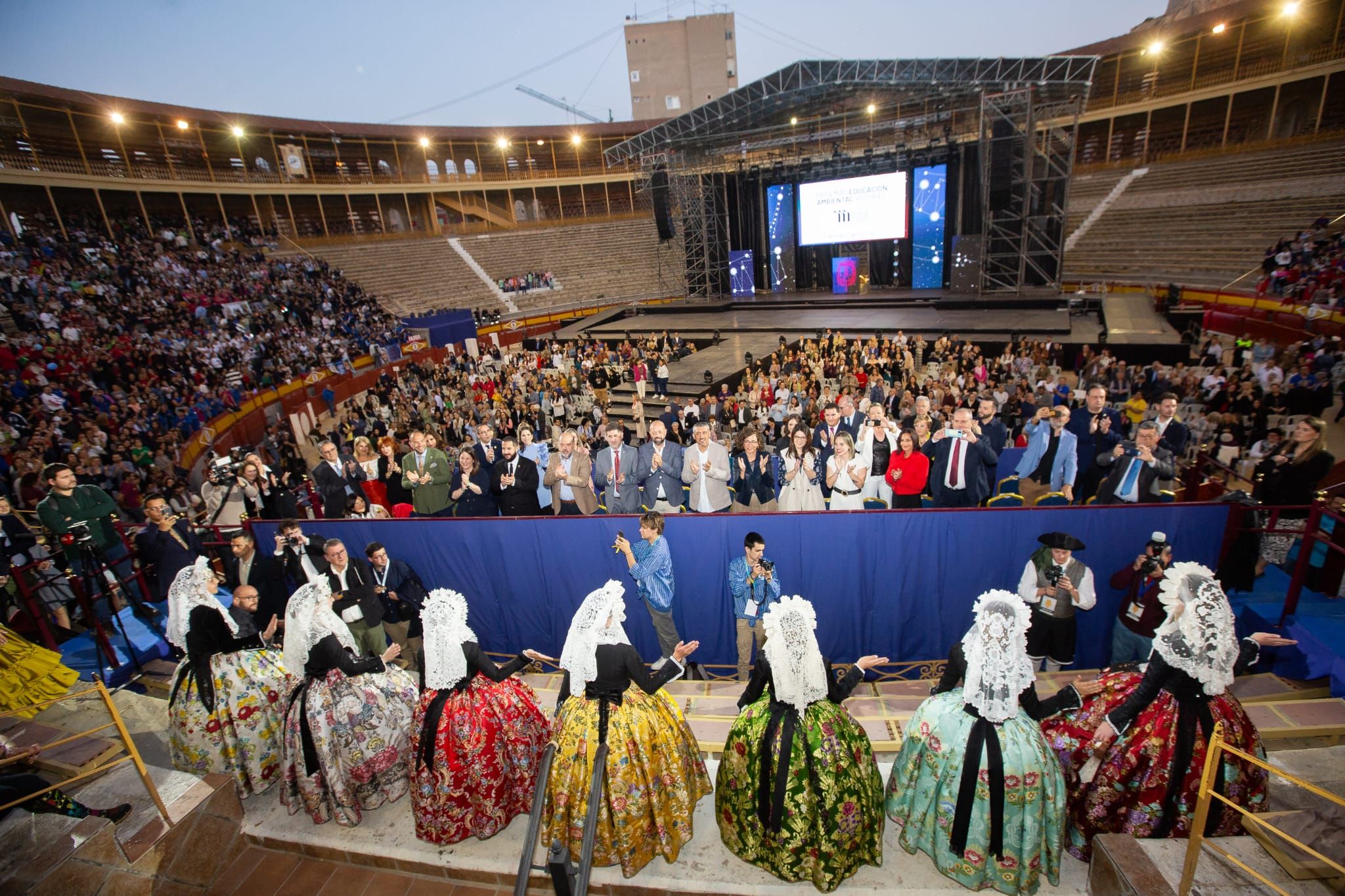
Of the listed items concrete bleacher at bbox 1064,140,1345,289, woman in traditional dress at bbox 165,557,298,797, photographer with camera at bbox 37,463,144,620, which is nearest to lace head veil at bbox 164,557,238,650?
woman in traditional dress at bbox 165,557,298,797

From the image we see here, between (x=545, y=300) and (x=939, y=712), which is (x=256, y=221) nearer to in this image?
(x=545, y=300)

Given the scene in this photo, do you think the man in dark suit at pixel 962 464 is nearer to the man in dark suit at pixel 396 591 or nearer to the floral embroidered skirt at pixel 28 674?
the man in dark suit at pixel 396 591

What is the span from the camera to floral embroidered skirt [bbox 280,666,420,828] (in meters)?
3.59

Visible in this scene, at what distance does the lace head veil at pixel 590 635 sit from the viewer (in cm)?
309

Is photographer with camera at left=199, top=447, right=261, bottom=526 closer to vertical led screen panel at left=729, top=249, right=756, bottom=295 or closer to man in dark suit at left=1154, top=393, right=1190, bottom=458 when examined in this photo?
man in dark suit at left=1154, top=393, right=1190, bottom=458

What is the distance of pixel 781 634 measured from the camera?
2.83m

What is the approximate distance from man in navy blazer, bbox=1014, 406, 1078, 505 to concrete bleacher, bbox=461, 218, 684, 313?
1027 inches

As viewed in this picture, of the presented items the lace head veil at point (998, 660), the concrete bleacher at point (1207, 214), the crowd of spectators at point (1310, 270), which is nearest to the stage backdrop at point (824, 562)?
the lace head veil at point (998, 660)

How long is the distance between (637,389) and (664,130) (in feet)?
43.1

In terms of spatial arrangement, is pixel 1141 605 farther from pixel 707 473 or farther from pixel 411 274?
pixel 411 274

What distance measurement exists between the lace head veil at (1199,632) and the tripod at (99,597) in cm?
712

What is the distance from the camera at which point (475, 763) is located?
3402mm

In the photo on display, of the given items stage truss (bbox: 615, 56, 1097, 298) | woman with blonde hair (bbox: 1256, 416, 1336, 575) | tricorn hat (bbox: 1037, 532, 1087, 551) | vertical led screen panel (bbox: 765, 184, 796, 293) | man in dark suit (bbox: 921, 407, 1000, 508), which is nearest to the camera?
tricorn hat (bbox: 1037, 532, 1087, 551)

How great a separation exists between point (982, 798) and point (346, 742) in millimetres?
3539
